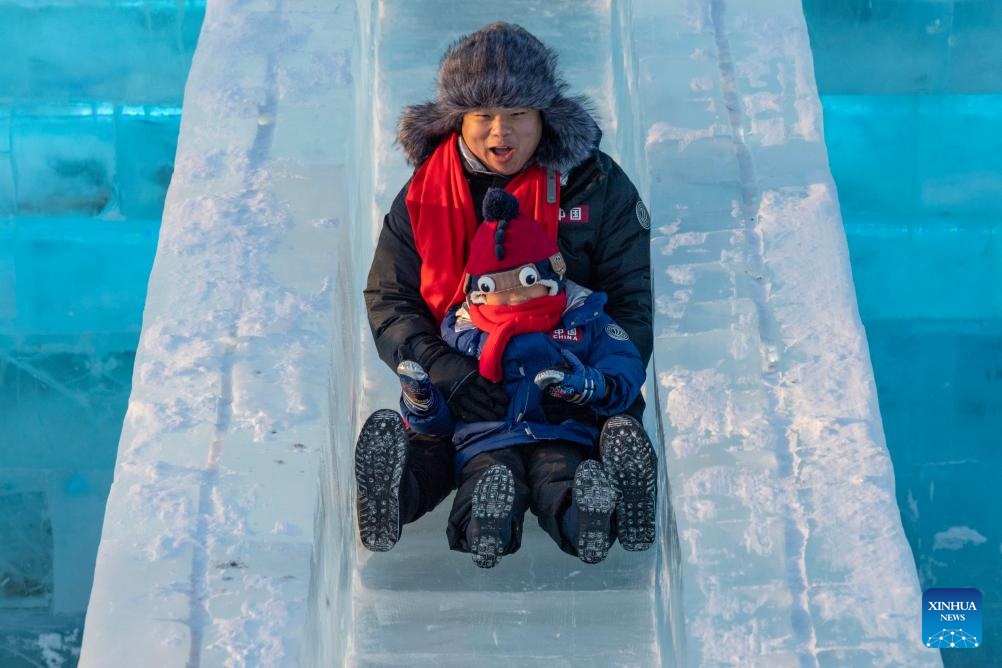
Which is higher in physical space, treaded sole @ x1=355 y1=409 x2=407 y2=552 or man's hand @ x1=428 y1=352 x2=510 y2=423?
man's hand @ x1=428 y1=352 x2=510 y2=423

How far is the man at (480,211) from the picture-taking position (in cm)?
282

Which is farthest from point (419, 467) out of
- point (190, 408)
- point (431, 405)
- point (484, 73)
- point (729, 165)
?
point (729, 165)

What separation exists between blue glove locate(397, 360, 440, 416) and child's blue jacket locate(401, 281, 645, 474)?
20mm

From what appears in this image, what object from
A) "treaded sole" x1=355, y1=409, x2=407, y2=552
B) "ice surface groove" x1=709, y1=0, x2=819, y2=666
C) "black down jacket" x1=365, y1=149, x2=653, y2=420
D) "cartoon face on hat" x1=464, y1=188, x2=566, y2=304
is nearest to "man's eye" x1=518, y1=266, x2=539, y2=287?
"cartoon face on hat" x1=464, y1=188, x2=566, y2=304

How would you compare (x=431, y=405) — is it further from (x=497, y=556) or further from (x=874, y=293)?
(x=874, y=293)

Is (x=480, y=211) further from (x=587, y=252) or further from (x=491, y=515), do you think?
(x=491, y=515)

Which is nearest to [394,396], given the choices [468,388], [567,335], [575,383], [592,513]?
[468,388]

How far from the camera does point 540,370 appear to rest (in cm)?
273

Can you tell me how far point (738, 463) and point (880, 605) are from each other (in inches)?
14.3

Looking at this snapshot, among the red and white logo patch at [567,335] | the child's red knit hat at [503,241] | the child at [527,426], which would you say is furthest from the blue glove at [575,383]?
the child's red knit hat at [503,241]

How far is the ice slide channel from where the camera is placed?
238 centimetres

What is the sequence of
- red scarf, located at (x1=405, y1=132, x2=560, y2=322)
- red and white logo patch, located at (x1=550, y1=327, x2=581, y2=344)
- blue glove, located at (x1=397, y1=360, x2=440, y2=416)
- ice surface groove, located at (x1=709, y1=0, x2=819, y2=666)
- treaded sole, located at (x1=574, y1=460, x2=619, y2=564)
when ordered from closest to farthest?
ice surface groove, located at (x1=709, y1=0, x2=819, y2=666) < treaded sole, located at (x1=574, y1=460, x2=619, y2=564) < blue glove, located at (x1=397, y1=360, x2=440, y2=416) < red and white logo patch, located at (x1=550, y1=327, x2=581, y2=344) < red scarf, located at (x1=405, y1=132, x2=560, y2=322)

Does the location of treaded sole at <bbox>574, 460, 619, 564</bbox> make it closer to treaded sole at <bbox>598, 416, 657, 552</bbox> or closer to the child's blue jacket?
treaded sole at <bbox>598, 416, 657, 552</bbox>

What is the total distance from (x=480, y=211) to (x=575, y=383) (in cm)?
48
